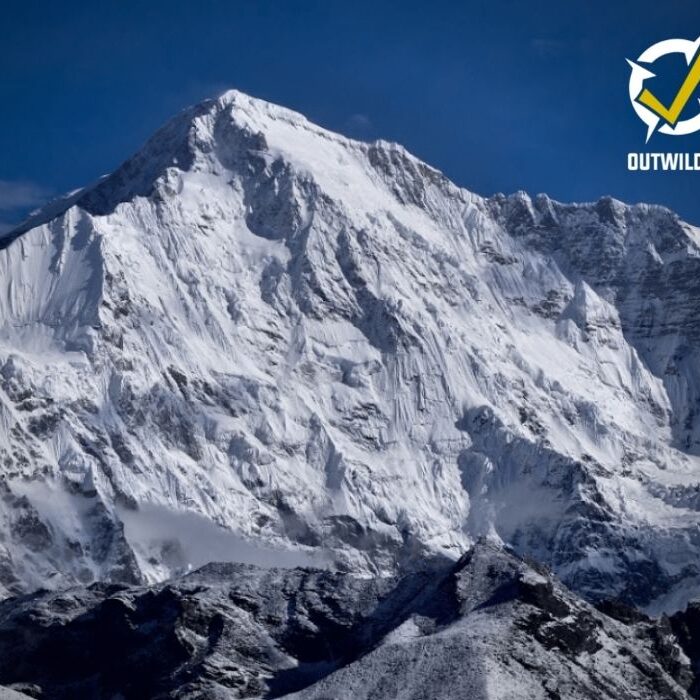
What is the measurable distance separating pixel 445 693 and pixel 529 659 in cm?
905

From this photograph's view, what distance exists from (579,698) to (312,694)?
20902mm

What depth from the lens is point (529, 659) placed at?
199875 mm

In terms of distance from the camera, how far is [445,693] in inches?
7648

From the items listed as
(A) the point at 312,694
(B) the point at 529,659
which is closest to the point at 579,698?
(B) the point at 529,659

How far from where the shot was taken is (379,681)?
199 metres

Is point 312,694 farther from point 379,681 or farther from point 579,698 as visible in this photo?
point 579,698

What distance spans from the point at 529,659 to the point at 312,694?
17285 mm

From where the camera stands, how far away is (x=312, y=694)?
655 feet

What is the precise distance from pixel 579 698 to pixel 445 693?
35.4ft

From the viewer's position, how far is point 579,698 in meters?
197

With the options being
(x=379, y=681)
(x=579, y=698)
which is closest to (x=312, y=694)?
(x=379, y=681)

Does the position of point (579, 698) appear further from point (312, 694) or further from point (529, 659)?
point (312, 694)

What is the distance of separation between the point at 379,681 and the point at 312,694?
17.9ft
